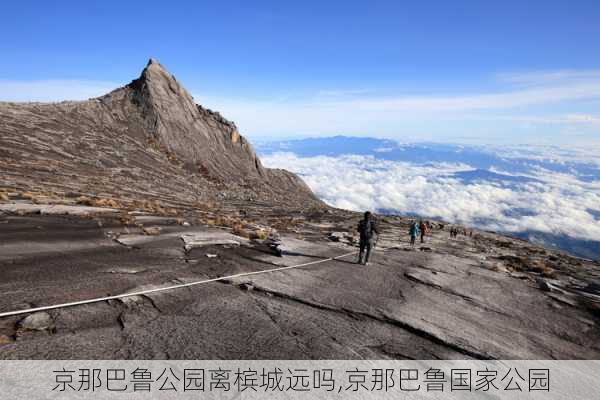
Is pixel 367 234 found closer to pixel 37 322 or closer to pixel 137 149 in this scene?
pixel 37 322

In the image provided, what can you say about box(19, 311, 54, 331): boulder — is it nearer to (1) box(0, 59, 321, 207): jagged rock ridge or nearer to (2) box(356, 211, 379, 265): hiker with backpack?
(2) box(356, 211, 379, 265): hiker with backpack

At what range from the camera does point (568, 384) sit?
22.5 ft

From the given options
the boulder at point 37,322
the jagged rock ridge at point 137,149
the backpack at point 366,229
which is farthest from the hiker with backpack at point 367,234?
the jagged rock ridge at point 137,149

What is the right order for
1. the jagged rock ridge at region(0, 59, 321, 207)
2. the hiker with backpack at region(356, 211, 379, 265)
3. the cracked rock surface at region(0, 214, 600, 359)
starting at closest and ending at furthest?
the cracked rock surface at region(0, 214, 600, 359), the hiker with backpack at region(356, 211, 379, 265), the jagged rock ridge at region(0, 59, 321, 207)

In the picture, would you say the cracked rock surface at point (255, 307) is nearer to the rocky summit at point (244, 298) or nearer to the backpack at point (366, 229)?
the rocky summit at point (244, 298)

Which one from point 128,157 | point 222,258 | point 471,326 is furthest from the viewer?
point 128,157

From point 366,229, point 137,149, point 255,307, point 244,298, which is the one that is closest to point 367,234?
point 366,229

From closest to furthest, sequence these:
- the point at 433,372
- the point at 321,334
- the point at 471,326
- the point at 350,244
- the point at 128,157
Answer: the point at 433,372
the point at 321,334
the point at 471,326
the point at 350,244
the point at 128,157

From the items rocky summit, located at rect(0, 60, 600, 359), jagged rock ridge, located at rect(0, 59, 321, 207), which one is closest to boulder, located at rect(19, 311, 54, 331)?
rocky summit, located at rect(0, 60, 600, 359)

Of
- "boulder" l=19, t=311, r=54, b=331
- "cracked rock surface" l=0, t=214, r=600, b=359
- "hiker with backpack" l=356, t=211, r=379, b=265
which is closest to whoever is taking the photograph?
"boulder" l=19, t=311, r=54, b=331

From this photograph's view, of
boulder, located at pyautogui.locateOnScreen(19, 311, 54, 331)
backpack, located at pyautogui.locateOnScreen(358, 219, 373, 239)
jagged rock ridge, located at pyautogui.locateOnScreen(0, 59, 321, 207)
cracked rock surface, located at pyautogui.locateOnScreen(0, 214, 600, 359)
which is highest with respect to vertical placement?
jagged rock ridge, located at pyautogui.locateOnScreen(0, 59, 321, 207)

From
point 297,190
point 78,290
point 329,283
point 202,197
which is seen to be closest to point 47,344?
point 78,290

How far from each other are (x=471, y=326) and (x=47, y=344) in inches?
376

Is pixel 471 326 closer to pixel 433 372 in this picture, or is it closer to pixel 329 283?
pixel 433 372
